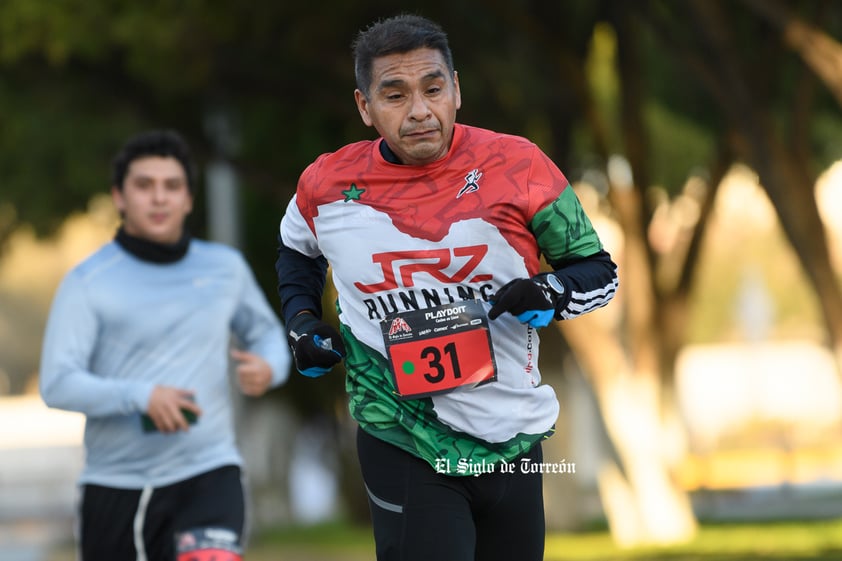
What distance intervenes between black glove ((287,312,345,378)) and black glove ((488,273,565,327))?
0.46 metres

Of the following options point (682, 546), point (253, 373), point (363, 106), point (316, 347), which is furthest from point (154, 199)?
point (682, 546)

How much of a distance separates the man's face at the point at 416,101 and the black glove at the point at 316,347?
0.54m

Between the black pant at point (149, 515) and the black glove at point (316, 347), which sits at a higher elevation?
Result: the black glove at point (316, 347)

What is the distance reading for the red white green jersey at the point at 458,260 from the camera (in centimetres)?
457

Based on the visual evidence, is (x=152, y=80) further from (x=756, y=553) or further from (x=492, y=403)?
(x=492, y=403)

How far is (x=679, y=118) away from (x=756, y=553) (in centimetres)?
703

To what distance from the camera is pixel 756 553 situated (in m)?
13.6

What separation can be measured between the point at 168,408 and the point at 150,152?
3.90 ft

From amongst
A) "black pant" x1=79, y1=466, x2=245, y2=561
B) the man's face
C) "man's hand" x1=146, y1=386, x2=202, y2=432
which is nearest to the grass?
"black pant" x1=79, y1=466, x2=245, y2=561

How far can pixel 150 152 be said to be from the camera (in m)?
6.90

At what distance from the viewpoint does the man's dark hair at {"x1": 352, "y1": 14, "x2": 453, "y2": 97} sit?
4.55 m

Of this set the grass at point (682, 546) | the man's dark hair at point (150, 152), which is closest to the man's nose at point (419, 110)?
the man's dark hair at point (150, 152)

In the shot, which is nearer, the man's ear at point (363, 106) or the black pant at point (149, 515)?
the man's ear at point (363, 106)

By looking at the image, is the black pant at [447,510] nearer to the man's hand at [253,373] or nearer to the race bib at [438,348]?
the race bib at [438,348]
